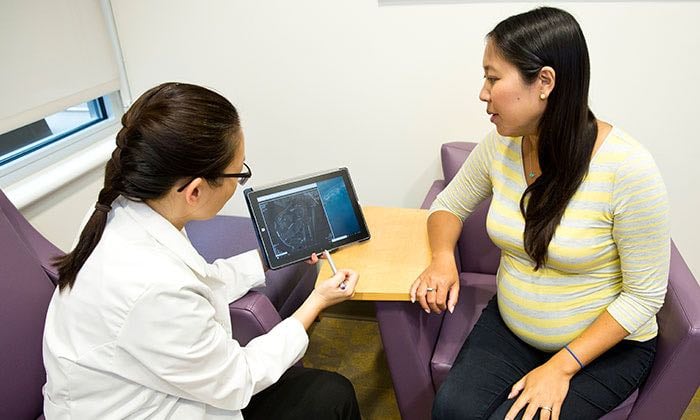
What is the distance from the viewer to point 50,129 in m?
1.96

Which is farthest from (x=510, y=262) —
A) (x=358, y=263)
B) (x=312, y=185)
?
(x=312, y=185)

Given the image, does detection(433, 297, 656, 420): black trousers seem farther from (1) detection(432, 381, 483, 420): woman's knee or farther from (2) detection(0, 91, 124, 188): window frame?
(2) detection(0, 91, 124, 188): window frame

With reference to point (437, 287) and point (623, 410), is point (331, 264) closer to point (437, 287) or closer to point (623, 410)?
point (437, 287)

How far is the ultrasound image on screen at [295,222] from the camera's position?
1385 millimetres

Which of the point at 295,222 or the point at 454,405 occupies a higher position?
the point at 295,222

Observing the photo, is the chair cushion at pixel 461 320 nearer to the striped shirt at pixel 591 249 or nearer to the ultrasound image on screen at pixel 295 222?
the striped shirt at pixel 591 249

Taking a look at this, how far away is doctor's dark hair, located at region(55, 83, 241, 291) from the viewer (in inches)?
37.6

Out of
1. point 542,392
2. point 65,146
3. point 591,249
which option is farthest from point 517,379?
point 65,146

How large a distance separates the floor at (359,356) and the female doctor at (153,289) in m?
0.80

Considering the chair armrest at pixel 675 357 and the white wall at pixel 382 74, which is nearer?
the chair armrest at pixel 675 357

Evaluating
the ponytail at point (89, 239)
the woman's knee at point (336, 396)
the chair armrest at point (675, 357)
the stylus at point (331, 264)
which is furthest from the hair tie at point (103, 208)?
the chair armrest at point (675, 357)

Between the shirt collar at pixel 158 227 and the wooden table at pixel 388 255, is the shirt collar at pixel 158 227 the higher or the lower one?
the higher one

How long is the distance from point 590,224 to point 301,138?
1118 millimetres

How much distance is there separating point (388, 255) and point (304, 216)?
23 centimetres
